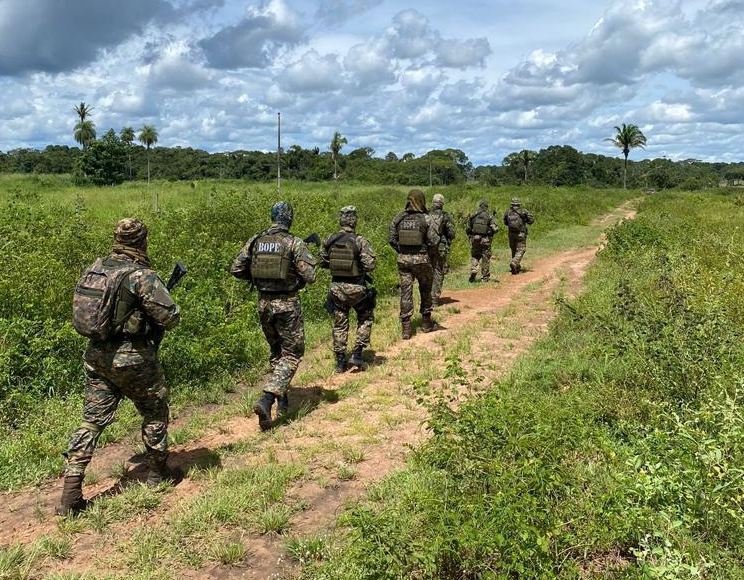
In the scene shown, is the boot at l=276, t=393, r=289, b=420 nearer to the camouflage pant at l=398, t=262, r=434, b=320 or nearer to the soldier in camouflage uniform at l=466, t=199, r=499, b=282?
the camouflage pant at l=398, t=262, r=434, b=320

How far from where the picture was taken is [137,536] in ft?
10.8

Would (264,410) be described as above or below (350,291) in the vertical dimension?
below

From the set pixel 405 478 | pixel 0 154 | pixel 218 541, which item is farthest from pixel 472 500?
pixel 0 154

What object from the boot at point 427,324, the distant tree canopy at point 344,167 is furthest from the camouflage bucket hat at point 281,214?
the distant tree canopy at point 344,167

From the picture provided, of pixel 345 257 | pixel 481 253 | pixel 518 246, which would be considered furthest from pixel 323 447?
pixel 518 246

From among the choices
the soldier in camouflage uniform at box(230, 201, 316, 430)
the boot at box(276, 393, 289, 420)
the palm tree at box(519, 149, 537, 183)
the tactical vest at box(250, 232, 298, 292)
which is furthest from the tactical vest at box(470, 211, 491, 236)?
the palm tree at box(519, 149, 537, 183)

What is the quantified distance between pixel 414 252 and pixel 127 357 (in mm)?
4825

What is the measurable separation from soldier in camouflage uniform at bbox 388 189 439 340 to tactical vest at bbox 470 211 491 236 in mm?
3865

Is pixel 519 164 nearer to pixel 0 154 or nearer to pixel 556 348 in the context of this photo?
pixel 0 154

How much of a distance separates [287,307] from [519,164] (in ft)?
275

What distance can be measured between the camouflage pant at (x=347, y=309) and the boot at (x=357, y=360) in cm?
5

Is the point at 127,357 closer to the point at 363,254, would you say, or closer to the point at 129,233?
the point at 129,233

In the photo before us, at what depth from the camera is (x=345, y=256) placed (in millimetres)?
6156

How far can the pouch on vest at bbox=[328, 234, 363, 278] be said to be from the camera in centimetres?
614
